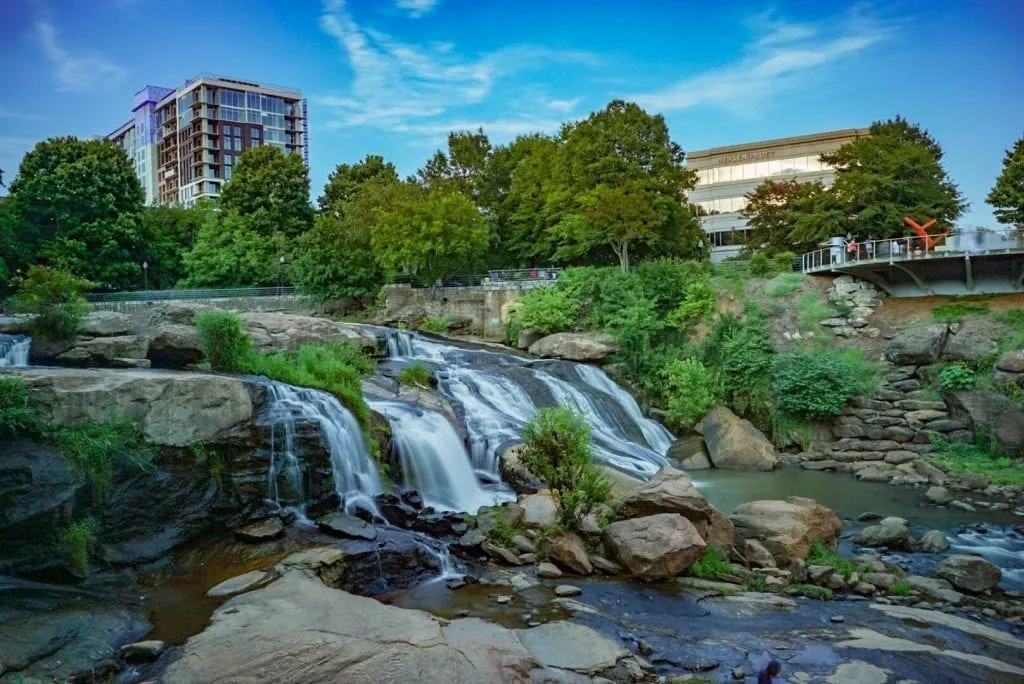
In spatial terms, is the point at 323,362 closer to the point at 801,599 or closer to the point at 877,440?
the point at 801,599

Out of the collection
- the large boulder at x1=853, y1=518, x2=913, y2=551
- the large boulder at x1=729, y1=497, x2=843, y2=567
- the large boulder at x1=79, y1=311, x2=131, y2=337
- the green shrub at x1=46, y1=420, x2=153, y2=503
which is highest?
the large boulder at x1=79, y1=311, x2=131, y2=337

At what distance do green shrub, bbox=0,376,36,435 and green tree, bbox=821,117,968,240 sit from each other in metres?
32.9

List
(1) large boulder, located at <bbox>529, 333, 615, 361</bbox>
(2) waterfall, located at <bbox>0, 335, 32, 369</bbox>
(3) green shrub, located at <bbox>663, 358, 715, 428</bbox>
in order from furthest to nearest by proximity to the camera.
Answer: (1) large boulder, located at <bbox>529, 333, 615, 361</bbox>
(3) green shrub, located at <bbox>663, 358, 715, 428</bbox>
(2) waterfall, located at <bbox>0, 335, 32, 369</bbox>

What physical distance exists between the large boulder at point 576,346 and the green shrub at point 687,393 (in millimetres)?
2977

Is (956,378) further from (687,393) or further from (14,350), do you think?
(14,350)

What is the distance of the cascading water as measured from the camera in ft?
62.3

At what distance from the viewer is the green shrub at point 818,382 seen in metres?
22.9

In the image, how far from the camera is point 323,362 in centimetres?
1789

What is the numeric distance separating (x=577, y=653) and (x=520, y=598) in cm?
220

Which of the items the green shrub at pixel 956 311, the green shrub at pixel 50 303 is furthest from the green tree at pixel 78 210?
the green shrub at pixel 956 311

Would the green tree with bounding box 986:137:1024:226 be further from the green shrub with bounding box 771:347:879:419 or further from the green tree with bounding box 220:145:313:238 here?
the green tree with bounding box 220:145:313:238

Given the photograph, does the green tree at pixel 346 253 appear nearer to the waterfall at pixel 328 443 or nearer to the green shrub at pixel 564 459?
the waterfall at pixel 328 443

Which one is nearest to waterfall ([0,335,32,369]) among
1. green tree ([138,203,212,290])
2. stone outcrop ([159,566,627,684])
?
stone outcrop ([159,566,627,684])

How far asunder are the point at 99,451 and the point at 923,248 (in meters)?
26.8
